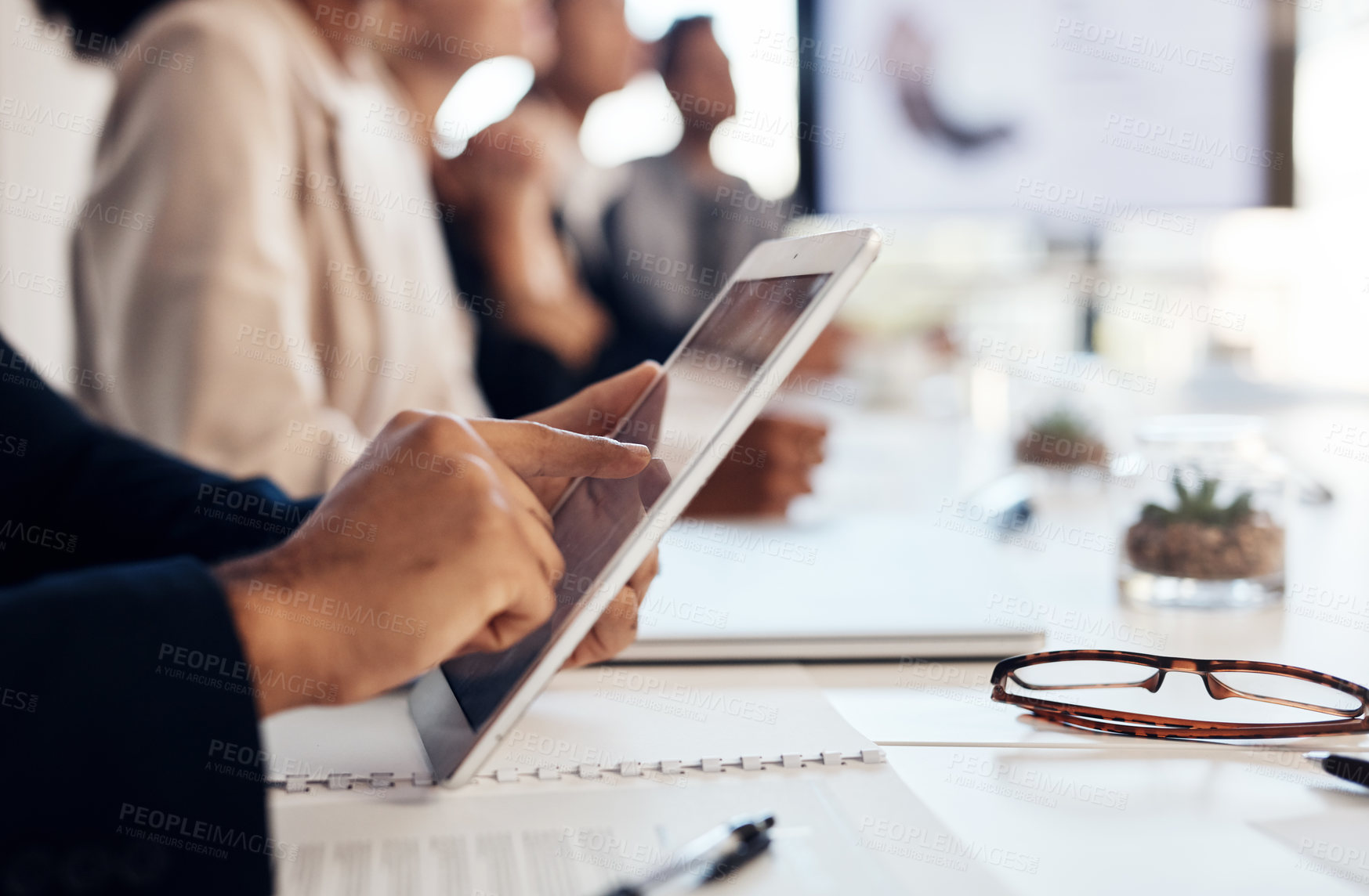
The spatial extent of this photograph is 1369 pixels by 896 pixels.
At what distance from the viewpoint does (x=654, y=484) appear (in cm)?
39

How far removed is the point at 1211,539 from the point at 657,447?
0.45 metres

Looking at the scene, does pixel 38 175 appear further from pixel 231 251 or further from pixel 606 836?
pixel 606 836

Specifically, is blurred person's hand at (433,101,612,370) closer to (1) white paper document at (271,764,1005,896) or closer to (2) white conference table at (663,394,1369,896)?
(2) white conference table at (663,394,1369,896)

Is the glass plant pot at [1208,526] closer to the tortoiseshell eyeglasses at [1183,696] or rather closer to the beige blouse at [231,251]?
the tortoiseshell eyeglasses at [1183,696]

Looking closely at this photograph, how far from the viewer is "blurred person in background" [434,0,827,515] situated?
1.95 metres

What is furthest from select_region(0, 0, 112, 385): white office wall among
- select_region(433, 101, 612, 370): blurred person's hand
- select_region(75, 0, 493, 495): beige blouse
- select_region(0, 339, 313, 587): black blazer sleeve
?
select_region(0, 339, 313, 587): black blazer sleeve

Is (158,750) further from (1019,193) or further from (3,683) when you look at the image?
(1019,193)

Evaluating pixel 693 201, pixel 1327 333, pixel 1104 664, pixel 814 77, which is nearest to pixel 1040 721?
pixel 1104 664

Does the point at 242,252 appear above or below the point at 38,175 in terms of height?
below

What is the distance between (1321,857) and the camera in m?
0.34

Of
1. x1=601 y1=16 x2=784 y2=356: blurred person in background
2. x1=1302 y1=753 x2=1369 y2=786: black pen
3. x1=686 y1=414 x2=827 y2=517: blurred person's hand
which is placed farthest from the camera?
x1=601 y1=16 x2=784 y2=356: blurred person in background

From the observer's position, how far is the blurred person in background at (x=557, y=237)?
1.95 m

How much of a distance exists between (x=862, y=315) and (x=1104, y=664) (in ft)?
7.18

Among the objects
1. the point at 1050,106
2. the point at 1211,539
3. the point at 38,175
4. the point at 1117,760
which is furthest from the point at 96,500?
the point at 38,175
